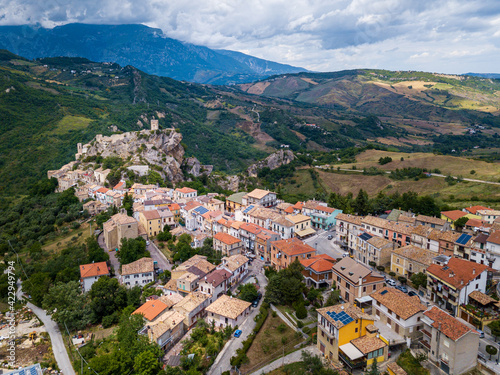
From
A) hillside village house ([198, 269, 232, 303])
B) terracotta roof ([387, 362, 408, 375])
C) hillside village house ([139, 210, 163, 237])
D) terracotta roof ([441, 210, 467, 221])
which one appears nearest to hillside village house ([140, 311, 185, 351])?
hillside village house ([198, 269, 232, 303])

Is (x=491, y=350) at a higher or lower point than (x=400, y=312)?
lower

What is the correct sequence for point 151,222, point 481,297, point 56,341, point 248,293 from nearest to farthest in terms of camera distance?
point 481,297 → point 248,293 → point 56,341 → point 151,222

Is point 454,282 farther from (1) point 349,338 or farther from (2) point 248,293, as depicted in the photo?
(2) point 248,293

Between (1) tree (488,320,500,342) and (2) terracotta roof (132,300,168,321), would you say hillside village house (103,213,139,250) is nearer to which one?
(2) terracotta roof (132,300,168,321)

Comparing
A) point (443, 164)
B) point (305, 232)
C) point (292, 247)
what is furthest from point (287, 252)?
point (443, 164)

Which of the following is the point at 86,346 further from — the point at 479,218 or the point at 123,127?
the point at 123,127

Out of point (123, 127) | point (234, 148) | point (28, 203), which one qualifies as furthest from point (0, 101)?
point (234, 148)
